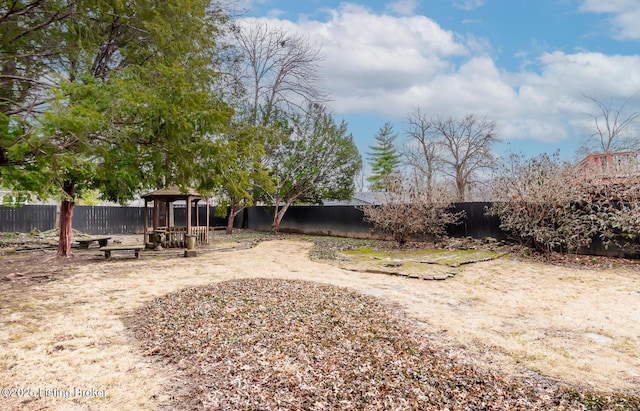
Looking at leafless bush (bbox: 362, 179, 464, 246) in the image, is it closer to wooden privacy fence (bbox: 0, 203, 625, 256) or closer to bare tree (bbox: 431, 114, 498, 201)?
wooden privacy fence (bbox: 0, 203, 625, 256)

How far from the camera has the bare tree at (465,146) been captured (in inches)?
780

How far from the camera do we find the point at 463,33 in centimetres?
1055

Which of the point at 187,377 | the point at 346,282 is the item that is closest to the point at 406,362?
the point at 187,377

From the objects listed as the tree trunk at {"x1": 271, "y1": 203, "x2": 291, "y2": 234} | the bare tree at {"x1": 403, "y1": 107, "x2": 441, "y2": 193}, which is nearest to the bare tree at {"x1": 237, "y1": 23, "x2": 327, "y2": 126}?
the tree trunk at {"x1": 271, "y1": 203, "x2": 291, "y2": 234}

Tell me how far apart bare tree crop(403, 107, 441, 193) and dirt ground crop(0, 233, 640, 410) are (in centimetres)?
1537

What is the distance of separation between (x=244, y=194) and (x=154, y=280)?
2043mm

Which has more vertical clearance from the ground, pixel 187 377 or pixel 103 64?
pixel 103 64

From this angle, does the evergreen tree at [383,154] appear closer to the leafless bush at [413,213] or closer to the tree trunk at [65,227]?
the leafless bush at [413,213]

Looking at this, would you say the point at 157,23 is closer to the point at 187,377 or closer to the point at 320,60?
the point at 187,377

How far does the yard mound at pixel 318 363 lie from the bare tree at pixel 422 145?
19286 mm

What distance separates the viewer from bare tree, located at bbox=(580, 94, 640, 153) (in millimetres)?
16844

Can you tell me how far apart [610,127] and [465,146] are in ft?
21.9

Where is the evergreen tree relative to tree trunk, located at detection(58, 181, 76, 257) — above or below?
above

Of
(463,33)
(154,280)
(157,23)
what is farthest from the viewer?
(463,33)
